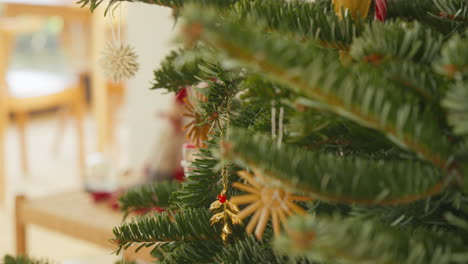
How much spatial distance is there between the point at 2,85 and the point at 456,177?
233 cm

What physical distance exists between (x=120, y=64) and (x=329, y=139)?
204mm

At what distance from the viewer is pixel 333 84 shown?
0.77 feet

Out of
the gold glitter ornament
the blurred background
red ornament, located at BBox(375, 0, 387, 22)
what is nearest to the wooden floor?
the blurred background

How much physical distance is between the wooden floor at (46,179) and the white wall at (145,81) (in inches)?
14.4

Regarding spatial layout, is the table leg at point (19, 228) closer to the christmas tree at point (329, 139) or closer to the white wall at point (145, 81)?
the white wall at point (145, 81)

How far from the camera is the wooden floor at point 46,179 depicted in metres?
1.91

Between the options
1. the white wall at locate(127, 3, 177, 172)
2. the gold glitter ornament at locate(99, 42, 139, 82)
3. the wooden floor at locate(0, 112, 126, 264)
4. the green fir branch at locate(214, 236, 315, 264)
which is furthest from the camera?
the wooden floor at locate(0, 112, 126, 264)

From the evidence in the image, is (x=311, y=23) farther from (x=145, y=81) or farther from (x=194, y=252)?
(x=145, y=81)

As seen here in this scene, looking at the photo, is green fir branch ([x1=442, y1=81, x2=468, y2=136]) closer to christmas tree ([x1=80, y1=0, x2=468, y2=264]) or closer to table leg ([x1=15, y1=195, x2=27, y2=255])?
christmas tree ([x1=80, y1=0, x2=468, y2=264])

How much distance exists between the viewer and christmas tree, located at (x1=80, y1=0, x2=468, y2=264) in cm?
23

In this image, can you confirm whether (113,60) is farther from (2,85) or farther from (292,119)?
(2,85)

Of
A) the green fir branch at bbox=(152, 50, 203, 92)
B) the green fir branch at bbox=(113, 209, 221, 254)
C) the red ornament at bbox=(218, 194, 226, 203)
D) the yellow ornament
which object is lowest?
the green fir branch at bbox=(113, 209, 221, 254)

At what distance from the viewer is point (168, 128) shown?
1380 mm

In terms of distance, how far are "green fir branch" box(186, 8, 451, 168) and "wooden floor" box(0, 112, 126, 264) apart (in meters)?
1.23
